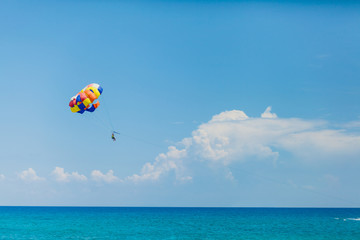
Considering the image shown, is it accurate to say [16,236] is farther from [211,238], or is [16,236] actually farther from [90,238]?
[211,238]

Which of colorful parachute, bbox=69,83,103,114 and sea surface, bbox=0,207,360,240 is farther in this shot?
sea surface, bbox=0,207,360,240

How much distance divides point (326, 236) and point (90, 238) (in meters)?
23.2

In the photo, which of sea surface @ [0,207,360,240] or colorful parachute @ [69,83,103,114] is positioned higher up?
colorful parachute @ [69,83,103,114]

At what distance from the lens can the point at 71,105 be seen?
2928 centimetres

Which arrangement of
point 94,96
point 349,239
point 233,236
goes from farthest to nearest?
point 233,236 < point 349,239 < point 94,96

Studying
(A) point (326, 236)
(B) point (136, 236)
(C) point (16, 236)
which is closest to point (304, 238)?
(A) point (326, 236)

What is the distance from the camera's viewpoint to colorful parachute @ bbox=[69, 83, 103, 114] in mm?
28922

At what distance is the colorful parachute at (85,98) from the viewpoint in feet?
94.9

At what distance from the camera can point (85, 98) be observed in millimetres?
28906

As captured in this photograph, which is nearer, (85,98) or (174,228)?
(85,98)

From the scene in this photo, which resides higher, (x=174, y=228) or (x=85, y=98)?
(x=85, y=98)

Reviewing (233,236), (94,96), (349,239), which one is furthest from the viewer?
(233,236)

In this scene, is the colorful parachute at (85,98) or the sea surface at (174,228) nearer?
the colorful parachute at (85,98)

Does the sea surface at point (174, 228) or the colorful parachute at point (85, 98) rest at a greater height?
the colorful parachute at point (85, 98)
